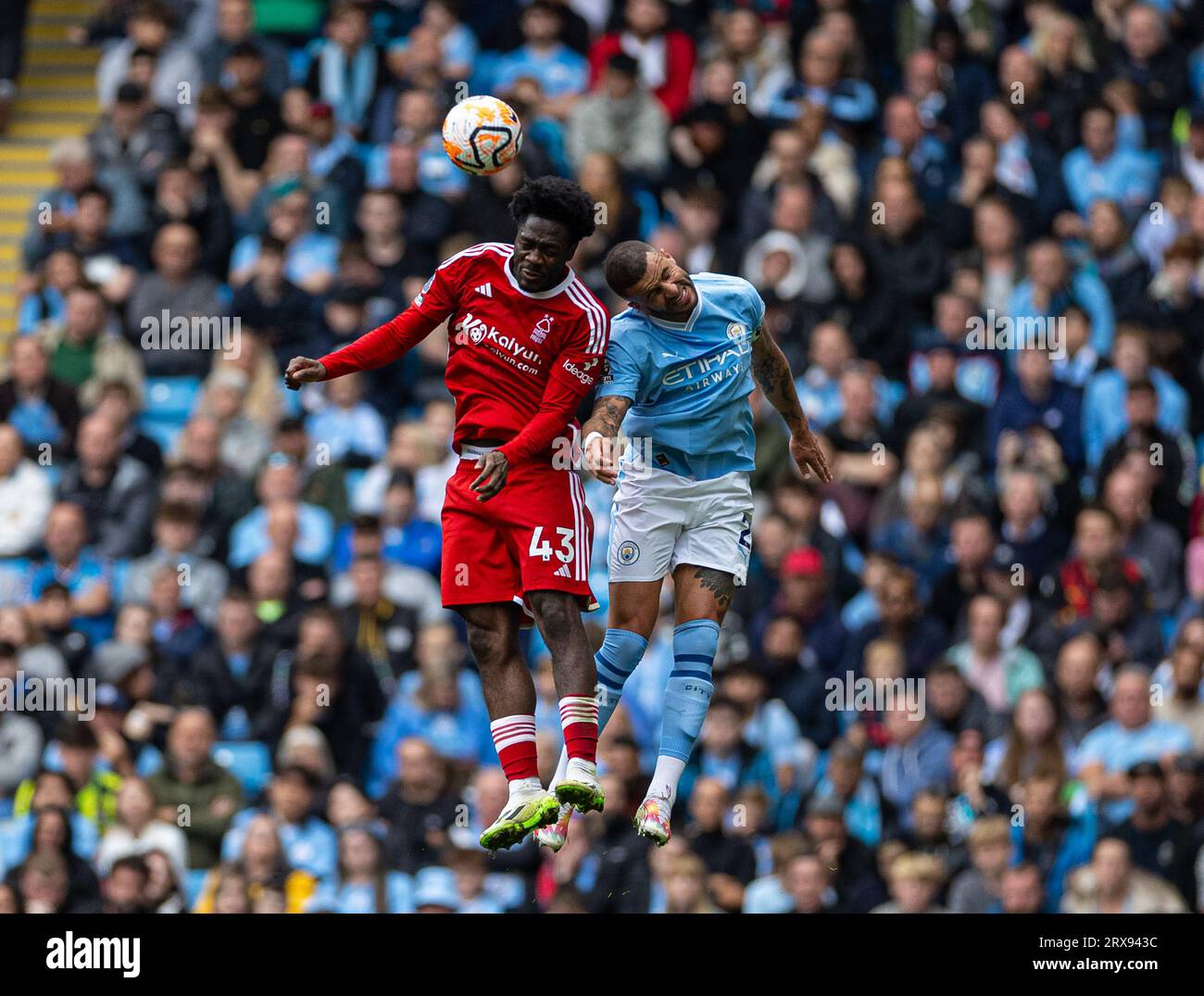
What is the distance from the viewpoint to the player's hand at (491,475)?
38.8 feet

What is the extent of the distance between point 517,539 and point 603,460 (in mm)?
881

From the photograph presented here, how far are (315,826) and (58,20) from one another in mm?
9327

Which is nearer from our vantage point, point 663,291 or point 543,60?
point 663,291

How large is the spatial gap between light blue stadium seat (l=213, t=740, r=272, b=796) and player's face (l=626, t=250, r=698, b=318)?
5.89 m

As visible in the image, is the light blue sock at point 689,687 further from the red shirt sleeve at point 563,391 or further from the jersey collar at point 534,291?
the jersey collar at point 534,291

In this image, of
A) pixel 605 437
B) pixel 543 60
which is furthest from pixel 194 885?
pixel 543 60

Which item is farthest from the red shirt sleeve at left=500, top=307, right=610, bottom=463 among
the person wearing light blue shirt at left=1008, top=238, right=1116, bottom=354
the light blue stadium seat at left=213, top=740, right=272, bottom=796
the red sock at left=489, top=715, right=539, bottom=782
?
the person wearing light blue shirt at left=1008, top=238, right=1116, bottom=354

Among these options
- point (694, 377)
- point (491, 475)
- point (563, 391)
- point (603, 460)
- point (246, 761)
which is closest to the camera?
point (603, 460)

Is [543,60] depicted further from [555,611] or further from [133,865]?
[555,611]

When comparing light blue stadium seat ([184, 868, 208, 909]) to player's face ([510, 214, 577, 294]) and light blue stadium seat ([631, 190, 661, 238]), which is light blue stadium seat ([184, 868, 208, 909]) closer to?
light blue stadium seat ([631, 190, 661, 238])

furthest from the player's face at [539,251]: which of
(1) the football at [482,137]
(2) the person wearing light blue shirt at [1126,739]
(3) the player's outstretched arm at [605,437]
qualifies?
(2) the person wearing light blue shirt at [1126,739]

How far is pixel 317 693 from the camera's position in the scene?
17.2m

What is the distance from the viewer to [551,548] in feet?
39.8

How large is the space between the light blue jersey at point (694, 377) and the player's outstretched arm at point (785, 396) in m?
0.11
